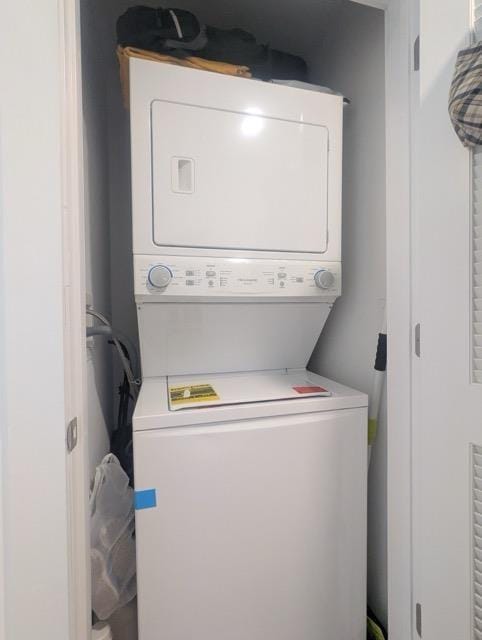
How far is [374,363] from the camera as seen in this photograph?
1.36m

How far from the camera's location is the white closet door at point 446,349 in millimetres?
781

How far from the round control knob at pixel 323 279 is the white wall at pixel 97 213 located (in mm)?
961

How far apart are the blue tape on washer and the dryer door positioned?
86 centimetres

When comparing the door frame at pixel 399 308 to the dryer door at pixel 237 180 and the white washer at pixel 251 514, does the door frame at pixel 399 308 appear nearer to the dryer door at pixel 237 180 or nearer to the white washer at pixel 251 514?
the white washer at pixel 251 514

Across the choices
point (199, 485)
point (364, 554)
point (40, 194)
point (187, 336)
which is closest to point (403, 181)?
point (187, 336)

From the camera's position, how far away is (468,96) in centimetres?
66

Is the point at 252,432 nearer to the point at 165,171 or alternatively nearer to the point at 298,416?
the point at 298,416

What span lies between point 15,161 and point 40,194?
0.25 ft

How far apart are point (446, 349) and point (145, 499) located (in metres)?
1.01

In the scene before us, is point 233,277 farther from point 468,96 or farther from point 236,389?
point 468,96

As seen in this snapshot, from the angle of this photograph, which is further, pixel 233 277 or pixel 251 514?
pixel 233 277

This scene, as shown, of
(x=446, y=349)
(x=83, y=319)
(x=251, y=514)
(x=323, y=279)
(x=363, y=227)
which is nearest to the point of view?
(x=446, y=349)

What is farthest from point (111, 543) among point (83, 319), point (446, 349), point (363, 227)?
point (363, 227)

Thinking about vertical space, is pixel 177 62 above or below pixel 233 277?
above
